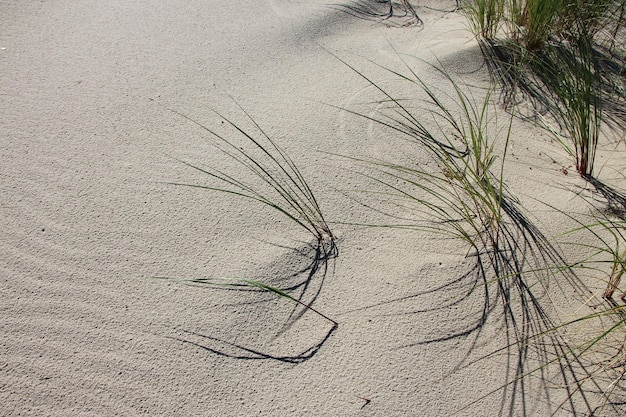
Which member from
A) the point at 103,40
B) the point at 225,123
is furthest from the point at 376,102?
the point at 103,40

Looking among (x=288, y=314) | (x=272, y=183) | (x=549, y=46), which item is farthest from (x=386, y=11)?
(x=288, y=314)

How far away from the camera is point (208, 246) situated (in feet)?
6.53

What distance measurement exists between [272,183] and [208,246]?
1.26ft

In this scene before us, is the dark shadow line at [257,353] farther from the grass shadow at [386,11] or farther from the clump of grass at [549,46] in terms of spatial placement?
the grass shadow at [386,11]

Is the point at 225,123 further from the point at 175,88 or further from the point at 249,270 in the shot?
the point at 249,270

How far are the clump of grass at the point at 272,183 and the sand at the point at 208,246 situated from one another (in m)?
0.05

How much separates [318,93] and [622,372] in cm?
173

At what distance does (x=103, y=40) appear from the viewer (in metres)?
2.99

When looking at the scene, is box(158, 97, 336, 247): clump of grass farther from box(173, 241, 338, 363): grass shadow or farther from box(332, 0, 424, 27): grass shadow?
box(332, 0, 424, 27): grass shadow

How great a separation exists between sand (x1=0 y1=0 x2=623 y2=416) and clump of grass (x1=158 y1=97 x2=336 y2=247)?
45mm

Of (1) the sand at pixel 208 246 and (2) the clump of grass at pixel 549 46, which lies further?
(2) the clump of grass at pixel 549 46

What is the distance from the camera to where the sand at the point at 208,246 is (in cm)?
161

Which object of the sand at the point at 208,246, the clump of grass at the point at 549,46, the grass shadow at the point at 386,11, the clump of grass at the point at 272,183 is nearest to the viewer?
the sand at the point at 208,246

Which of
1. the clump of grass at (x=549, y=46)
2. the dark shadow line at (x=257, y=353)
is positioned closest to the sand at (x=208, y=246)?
the dark shadow line at (x=257, y=353)
